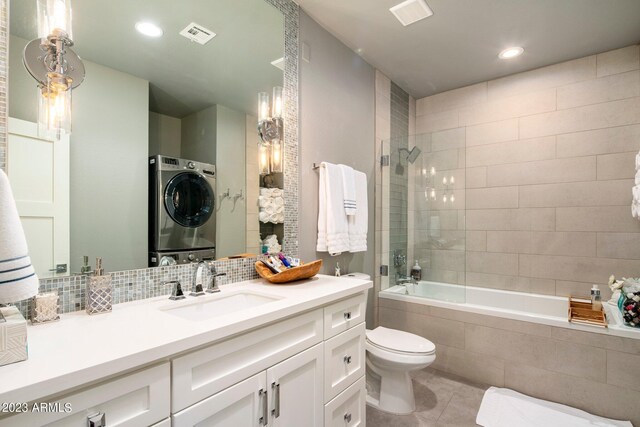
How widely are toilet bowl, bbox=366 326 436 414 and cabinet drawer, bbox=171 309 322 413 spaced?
88cm

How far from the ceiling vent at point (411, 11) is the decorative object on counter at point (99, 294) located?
222 centimetres

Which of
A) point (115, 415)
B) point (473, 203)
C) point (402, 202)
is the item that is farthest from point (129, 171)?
point (473, 203)

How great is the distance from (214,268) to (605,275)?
303 centimetres

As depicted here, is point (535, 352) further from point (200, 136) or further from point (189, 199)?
point (200, 136)

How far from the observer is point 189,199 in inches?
59.1

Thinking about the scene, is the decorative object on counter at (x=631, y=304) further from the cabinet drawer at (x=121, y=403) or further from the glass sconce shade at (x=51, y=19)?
the glass sconce shade at (x=51, y=19)

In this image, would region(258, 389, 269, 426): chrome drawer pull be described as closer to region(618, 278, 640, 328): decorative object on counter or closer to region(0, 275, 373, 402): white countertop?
region(0, 275, 373, 402): white countertop

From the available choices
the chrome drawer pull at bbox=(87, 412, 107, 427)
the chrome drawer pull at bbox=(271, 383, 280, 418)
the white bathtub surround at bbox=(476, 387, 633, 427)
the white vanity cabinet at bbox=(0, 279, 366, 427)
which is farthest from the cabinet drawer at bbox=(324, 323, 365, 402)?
the white bathtub surround at bbox=(476, 387, 633, 427)

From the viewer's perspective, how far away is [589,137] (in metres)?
2.63

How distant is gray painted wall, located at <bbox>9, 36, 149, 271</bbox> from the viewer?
115 cm

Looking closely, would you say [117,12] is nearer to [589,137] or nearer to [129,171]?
[129,171]

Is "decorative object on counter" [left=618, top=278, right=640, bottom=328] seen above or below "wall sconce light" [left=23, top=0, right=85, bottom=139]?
below

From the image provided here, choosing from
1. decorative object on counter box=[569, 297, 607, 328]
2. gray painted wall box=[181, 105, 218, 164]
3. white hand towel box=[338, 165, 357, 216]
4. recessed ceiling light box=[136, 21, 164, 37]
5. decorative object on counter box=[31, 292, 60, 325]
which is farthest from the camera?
white hand towel box=[338, 165, 357, 216]

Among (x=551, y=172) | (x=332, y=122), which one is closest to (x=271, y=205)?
(x=332, y=122)
